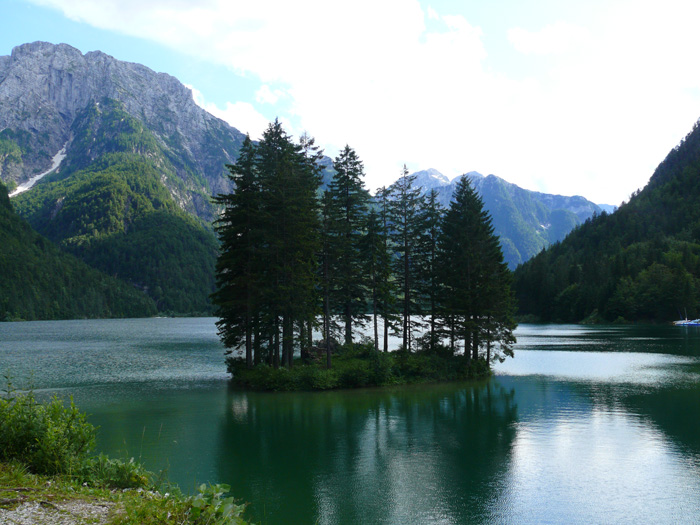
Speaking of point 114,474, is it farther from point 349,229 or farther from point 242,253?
point 349,229

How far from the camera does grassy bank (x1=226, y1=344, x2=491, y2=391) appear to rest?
1468 inches

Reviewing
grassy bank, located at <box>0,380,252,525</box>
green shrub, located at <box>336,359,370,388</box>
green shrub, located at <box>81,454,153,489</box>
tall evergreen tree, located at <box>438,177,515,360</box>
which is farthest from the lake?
tall evergreen tree, located at <box>438,177,515,360</box>

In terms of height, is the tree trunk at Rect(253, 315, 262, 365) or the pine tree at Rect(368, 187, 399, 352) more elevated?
the pine tree at Rect(368, 187, 399, 352)

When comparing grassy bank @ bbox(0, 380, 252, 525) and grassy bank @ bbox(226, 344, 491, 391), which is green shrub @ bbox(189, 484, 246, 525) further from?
grassy bank @ bbox(226, 344, 491, 391)

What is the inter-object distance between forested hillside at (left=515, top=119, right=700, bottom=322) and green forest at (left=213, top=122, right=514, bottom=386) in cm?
10063

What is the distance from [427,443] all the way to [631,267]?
461ft

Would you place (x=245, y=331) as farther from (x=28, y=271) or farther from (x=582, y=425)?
(x=28, y=271)

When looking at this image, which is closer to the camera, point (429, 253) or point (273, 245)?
point (273, 245)

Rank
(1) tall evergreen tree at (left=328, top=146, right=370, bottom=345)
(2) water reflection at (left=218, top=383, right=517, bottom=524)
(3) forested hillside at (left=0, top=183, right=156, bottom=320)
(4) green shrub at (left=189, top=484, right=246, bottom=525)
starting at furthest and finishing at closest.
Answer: (3) forested hillside at (left=0, top=183, right=156, bottom=320) < (1) tall evergreen tree at (left=328, top=146, right=370, bottom=345) < (2) water reflection at (left=218, top=383, right=517, bottom=524) < (4) green shrub at (left=189, top=484, right=246, bottom=525)

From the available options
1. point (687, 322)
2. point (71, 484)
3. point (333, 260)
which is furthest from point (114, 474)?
point (687, 322)

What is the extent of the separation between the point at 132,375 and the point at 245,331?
13486 mm

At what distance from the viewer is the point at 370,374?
39.3 meters

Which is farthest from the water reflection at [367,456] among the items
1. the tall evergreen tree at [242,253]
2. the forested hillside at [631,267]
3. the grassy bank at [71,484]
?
the forested hillside at [631,267]

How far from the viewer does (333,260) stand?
41156 mm
